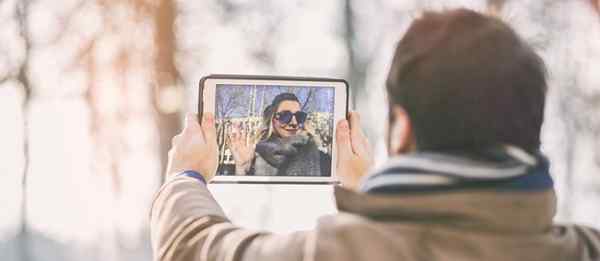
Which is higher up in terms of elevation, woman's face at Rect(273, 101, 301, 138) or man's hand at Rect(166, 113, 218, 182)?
woman's face at Rect(273, 101, 301, 138)

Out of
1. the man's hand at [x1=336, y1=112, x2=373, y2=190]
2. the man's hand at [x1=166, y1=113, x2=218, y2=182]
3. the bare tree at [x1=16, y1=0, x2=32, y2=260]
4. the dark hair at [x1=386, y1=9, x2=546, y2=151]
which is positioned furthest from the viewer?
the bare tree at [x1=16, y1=0, x2=32, y2=260]

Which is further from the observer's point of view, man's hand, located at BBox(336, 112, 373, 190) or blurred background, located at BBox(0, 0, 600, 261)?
blurred background, located at BBox(0, 0, 600, 261)

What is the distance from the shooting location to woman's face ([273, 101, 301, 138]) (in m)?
1.03

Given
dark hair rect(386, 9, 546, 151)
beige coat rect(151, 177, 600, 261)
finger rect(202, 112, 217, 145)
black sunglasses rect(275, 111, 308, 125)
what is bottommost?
beige coat rect(151, 177, 600, 261)

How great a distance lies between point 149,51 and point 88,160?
213mm

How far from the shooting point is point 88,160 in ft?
4.01

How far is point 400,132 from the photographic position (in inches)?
24.9

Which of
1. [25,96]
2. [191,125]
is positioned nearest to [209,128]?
[191,125]

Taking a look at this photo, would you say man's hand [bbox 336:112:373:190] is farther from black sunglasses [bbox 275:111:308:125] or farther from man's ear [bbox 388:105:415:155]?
man's ear [bbox 388:105:415:155]

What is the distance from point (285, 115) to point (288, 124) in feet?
0.04

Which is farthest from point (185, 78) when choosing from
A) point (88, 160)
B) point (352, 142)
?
point (352, 142)

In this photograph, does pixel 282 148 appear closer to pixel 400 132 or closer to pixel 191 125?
pixel 191 125

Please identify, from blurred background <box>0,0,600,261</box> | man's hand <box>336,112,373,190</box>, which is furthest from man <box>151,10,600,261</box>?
blurred background <box>0,0,600,261</box>

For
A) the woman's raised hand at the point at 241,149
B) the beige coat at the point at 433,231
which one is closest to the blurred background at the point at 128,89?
the woman's raised hand at the point at 241,149
